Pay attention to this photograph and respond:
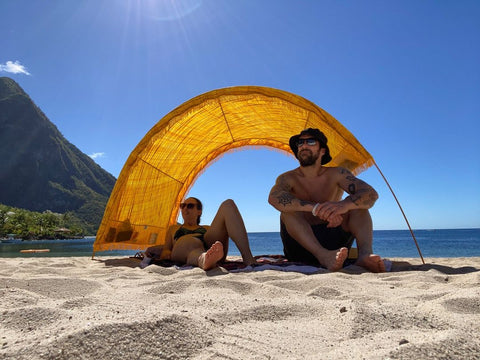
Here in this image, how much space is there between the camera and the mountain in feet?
199

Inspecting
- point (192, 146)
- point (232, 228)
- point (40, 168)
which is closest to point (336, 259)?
point (232, 228)

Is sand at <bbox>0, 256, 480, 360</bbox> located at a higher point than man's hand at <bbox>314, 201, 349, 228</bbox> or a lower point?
lower

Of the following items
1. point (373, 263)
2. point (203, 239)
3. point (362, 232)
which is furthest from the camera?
point (203, 239)

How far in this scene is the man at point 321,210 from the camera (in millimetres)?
2420

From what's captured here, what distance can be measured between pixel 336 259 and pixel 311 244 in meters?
0.32

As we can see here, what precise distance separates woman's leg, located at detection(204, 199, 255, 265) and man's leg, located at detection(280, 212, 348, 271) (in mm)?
387

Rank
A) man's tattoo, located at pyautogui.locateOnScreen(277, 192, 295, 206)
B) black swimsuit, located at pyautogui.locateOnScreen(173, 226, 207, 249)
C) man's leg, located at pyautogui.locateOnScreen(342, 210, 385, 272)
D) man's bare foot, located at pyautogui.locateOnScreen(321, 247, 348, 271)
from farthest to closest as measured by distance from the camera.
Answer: black swimsuit, located at pyautogui.locateOnScreen(173, 226, 207, 249), man's tattoo, located at pyautogui.locateOnScreen(277, 192, 295, 206), man's leg, located at pyautogui.locateOnScreen(342, 210, 385, 272), man's bare foot, located at pyautogui.locateOnScreen(321, 247, 348, 271)

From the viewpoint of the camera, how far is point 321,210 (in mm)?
2432

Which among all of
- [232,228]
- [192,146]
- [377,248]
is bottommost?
[377,248]

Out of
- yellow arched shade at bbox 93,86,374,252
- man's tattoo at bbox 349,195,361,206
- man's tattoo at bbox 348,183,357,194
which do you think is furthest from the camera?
yellow arched shade at bbox 93,86,374,252

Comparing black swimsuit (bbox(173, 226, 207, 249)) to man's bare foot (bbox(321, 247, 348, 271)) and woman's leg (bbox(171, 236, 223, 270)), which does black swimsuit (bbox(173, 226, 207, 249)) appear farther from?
man's bare foot (bbox(321, 247, 348, 271))

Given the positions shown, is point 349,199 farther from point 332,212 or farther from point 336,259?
point 336,259

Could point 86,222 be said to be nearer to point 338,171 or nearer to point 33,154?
point 33,154

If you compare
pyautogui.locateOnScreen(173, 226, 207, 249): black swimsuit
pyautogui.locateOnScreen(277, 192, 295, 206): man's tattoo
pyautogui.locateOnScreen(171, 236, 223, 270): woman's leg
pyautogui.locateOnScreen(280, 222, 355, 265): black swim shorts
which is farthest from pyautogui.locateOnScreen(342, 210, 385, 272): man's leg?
pyautogui.locateOnScreen(173, 226, 207, 249): black swimsuit
